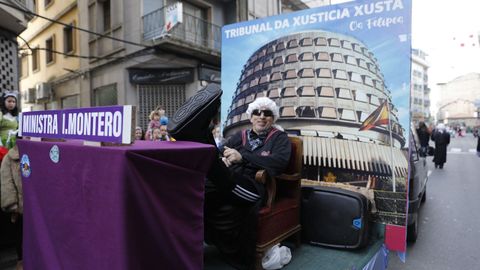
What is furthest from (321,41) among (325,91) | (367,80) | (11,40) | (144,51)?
(144,51)

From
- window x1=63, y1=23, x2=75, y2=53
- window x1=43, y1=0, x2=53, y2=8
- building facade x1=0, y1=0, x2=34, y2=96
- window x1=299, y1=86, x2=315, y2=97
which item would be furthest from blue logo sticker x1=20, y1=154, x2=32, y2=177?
window x1=43, y1=0, x2=53, y2=8

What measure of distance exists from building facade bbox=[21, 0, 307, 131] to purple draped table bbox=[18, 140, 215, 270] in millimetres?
8868

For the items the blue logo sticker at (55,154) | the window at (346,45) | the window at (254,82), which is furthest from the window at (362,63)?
the blue logo sticker at (55,154)

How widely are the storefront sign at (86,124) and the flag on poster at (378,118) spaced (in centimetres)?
220

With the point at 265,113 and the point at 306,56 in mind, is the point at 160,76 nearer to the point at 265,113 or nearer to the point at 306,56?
the point at 306,56

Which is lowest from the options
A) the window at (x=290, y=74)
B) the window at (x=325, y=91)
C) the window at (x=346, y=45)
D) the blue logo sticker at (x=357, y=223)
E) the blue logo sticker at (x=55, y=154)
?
the blue logo sticker at (x=357, y=223)

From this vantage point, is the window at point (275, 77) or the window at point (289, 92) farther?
the window at point (275, 77)

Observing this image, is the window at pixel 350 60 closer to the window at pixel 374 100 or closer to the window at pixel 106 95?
the window at pixel 374 100

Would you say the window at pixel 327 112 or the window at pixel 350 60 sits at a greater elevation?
the window at pixel 350 60

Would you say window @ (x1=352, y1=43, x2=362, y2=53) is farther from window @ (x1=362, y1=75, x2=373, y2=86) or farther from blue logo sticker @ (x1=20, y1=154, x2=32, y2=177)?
blue logo sticker @ (x1=20, y1=154, x2=32, y2=177)

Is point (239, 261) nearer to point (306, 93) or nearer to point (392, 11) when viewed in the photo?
point (306, 93)

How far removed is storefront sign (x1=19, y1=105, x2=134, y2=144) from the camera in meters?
1.27

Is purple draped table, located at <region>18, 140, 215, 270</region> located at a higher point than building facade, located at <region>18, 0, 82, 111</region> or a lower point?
lower

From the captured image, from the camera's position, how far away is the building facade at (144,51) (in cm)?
1094
